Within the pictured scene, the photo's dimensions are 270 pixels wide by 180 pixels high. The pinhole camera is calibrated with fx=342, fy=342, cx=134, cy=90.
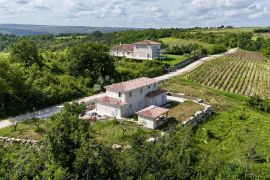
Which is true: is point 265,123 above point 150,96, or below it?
below

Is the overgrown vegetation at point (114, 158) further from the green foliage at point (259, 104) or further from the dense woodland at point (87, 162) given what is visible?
the green foliage at point (259, 104)

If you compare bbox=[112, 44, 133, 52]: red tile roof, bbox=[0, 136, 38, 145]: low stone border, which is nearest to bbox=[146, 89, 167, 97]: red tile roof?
bbox=[0, 136, 38, 145]: low stone border

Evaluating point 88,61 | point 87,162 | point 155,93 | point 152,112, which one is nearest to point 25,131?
point 87,162

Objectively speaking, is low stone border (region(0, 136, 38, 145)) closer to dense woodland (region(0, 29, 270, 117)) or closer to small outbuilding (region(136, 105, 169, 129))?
dense woodland (region(0, 29, 270, 117))

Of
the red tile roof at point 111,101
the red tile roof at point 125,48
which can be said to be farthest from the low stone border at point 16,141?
the red tile roof at point 125,48

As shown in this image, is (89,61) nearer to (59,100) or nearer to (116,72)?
(116,72)

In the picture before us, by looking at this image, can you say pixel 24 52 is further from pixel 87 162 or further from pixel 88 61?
pixel 87 162

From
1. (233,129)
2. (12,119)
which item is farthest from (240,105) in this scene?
(12,119)
